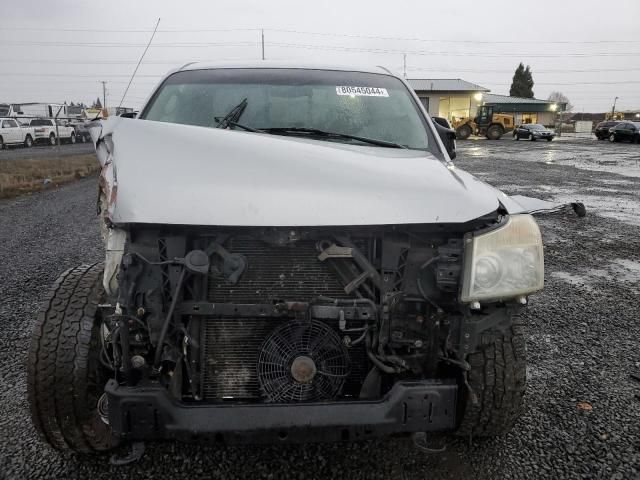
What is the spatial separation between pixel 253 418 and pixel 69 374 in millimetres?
812

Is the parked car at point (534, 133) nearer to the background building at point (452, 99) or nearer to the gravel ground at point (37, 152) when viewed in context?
the background building at point (452, 99)

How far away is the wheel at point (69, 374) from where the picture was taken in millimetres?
1972

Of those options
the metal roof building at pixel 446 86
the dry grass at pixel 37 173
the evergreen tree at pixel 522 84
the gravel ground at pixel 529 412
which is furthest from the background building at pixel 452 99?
the gravel ground at pixel 529 412

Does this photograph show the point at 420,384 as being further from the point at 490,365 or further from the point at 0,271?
the point at 0,271

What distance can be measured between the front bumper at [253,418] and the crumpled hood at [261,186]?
632 mm

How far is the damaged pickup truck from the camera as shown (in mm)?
1749

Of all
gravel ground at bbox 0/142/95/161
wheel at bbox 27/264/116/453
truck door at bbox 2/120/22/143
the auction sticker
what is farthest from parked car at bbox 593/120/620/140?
wheel at bbox 27/264/116/453

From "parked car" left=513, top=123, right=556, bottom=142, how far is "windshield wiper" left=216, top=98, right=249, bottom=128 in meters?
36.2

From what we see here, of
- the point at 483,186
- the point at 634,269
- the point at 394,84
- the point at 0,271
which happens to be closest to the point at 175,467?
the point at 483,186

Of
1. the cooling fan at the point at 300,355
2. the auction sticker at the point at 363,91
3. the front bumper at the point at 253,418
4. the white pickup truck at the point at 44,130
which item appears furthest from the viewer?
the white pickup truck at the point at 44,130

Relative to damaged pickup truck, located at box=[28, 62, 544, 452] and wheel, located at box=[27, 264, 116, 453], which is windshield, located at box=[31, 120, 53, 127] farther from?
damaged pickup truck, located at box=[28, 62, 544, 452]

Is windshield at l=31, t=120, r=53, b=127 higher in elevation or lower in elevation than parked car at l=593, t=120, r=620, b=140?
higher

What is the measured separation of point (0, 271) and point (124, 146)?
3.68m

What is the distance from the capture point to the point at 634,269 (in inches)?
199
